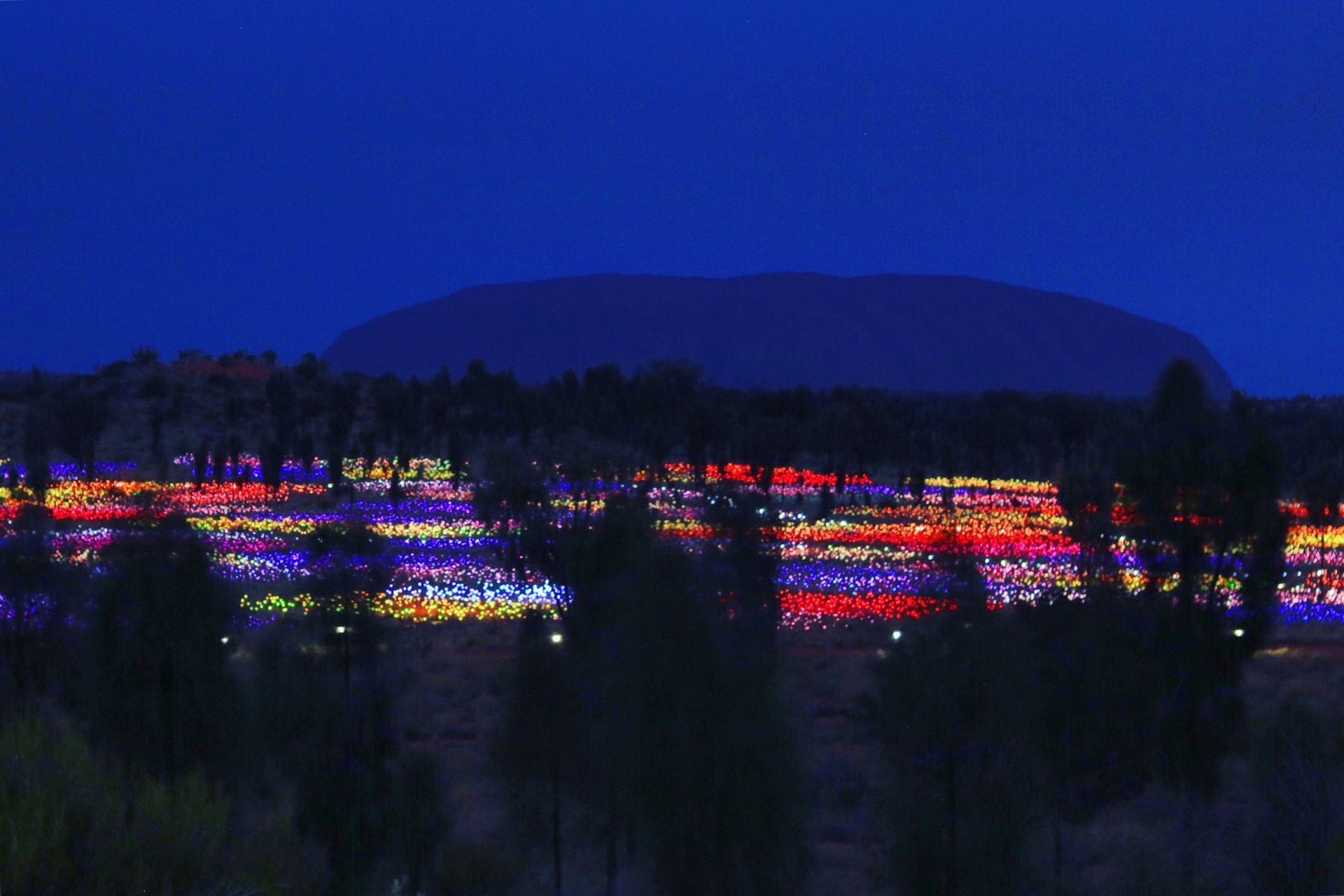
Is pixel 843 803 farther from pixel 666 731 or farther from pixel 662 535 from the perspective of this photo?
pixel 666 731

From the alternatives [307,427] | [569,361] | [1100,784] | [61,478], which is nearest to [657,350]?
[569,361]

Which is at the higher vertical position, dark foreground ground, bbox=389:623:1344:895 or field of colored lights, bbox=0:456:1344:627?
field of colored lights, bbox=0:456:1344:627

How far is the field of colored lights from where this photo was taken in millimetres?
23656

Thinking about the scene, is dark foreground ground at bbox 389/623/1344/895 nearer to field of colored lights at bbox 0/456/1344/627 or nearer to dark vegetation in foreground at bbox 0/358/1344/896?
dark vegetation in foreground at bbox 0/358/1344/896

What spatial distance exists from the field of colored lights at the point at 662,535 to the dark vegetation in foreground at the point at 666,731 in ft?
2.80

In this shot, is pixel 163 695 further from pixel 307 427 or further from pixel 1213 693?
pixel 307 427

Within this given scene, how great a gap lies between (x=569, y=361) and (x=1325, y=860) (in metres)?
168

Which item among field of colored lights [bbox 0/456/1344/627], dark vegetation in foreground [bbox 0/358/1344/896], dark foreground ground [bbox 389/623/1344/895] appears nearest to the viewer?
dark vegetation in foreground [bbox 0/358/1344/896]

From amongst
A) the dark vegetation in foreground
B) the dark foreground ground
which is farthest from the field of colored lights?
the dark foreground ground

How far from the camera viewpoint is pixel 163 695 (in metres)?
14.6

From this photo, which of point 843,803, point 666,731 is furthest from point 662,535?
point 666,731

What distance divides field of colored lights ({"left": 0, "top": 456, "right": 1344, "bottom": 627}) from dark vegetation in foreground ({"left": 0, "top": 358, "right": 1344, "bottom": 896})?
2.80 ft

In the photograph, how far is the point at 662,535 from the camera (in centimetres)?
1745

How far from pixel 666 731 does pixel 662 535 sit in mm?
6314
